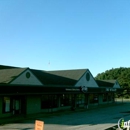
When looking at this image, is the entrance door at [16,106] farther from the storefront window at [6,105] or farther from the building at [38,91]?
the storefront window at [6,105]

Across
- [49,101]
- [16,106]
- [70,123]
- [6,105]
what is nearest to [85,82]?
[49,101]

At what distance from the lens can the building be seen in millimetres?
27391

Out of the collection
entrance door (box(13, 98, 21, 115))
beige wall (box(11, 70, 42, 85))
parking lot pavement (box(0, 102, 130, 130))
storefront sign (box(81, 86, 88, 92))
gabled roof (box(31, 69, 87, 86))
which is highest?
gabled roof (box(31, 69, 87, 86))

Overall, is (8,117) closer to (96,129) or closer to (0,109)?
(0,109)

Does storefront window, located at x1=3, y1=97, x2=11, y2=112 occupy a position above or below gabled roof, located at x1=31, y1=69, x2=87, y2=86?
below

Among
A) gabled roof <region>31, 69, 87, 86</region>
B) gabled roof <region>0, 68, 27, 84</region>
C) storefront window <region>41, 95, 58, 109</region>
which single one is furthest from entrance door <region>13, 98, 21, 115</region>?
gabled roof <region>31, 69, 87, 86</region>

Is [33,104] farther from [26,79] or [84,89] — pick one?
→ [84,89]

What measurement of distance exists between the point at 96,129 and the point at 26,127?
617cm

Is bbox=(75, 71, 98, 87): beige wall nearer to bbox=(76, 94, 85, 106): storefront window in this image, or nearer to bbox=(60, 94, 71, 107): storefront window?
bbox=(76, 94, 85, 106): storefront window

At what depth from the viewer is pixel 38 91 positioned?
1176 inches

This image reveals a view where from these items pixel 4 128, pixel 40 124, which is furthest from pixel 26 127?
pixel 40 124

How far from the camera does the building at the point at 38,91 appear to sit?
27.4 m

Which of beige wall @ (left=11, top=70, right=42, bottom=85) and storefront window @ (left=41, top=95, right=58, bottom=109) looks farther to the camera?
storefront window @ (left=41, top=95, right=58, bottom=109)

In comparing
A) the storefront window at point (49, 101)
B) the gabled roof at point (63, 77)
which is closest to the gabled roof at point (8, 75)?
the storefront window at point (49, 101)
